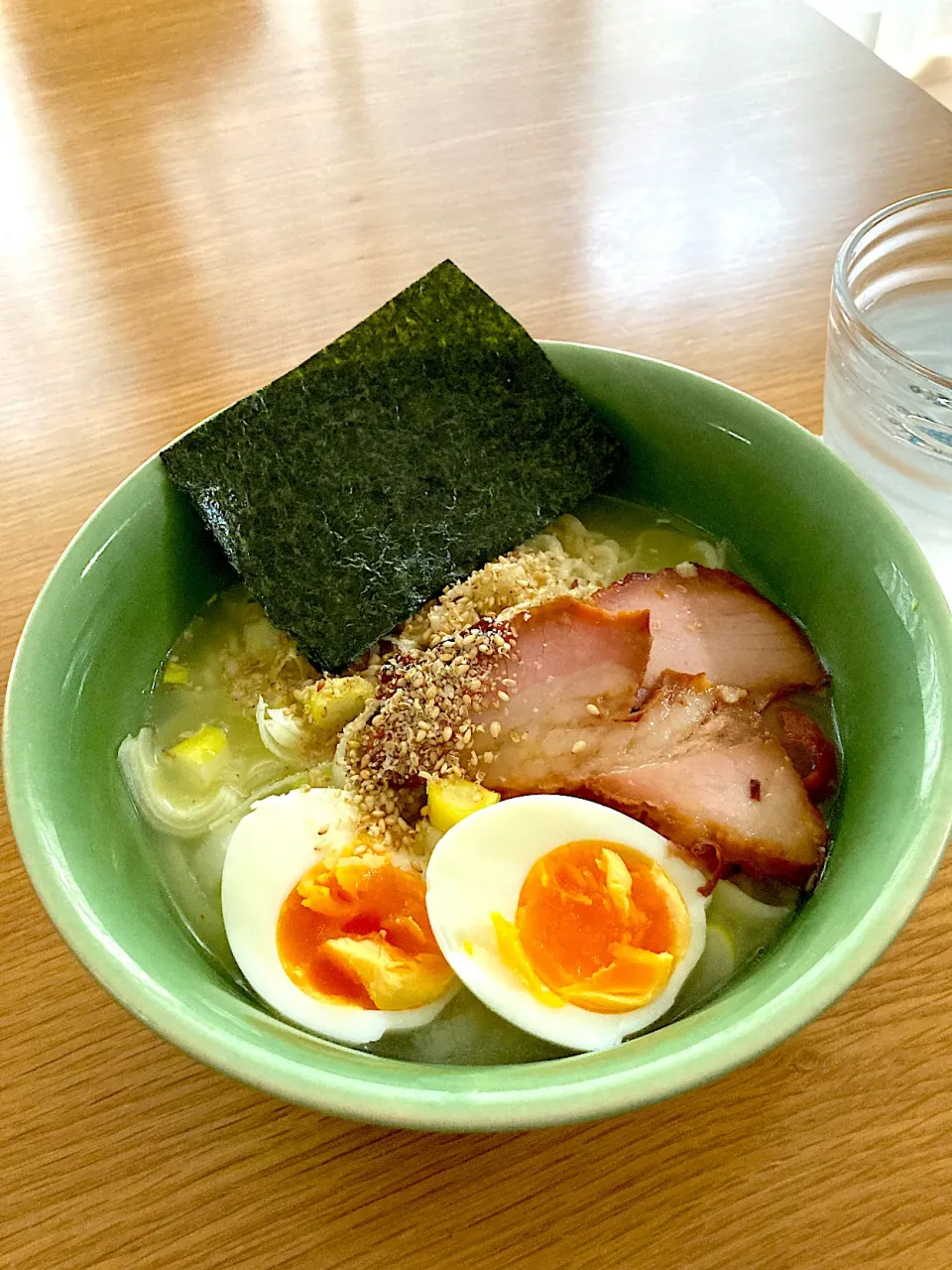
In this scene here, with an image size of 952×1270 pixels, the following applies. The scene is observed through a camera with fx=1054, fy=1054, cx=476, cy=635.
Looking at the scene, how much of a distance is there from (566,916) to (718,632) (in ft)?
1.18

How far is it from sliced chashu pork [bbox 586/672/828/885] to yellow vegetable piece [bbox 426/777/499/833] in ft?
0.33

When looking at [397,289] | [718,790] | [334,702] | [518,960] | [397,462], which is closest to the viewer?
[518,960]

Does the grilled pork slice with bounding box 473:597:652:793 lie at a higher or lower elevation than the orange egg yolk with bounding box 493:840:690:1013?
higher

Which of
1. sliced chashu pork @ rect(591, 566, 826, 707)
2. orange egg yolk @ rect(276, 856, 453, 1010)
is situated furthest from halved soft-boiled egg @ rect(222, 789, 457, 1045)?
sliced chashu pork @ rect(591, 566, 826, 707)

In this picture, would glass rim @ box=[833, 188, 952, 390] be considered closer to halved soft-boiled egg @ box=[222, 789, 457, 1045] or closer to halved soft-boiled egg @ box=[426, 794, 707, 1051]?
halved soft-boiled egg @ box=[426, 794, 707, 1051]

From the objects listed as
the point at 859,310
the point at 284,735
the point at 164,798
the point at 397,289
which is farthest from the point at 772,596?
the point at 397,289

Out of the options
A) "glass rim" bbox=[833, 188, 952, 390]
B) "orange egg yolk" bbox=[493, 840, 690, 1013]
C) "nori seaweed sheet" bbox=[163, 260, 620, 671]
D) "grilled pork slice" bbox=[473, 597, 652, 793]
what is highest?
"glass rim" bbox=[833, 188, 952, 390]

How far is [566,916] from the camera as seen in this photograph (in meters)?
0.88

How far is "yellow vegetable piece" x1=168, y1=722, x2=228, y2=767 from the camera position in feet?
3.53

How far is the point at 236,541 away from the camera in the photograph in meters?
1.12

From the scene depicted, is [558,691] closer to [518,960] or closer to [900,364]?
[518,960]

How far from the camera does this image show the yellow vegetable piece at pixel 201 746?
1077 mm

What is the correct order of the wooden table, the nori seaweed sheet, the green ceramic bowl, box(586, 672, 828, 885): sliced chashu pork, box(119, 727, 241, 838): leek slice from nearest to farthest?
the green ceramic bowl → the wooden table → box(586, 672, 828, 885): sliced chashu pork → box(119, 727, 241, 838): leek slice → the nori seaweed sheet

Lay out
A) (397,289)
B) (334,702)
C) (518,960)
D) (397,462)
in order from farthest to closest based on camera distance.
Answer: (397,289) < (397,462) < (334,702) < (518,960)
